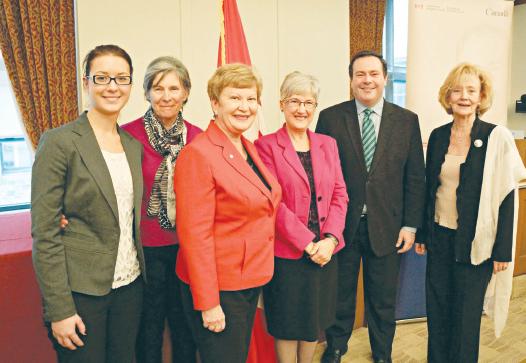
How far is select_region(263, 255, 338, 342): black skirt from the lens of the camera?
1.76 m

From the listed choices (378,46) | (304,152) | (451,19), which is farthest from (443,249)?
(378,46)

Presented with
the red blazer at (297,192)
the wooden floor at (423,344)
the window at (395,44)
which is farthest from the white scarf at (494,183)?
the window at (395,44)

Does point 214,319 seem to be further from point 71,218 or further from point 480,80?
point 480,80

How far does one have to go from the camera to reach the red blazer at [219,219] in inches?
53.8

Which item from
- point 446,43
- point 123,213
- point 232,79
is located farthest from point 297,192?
point 446,43

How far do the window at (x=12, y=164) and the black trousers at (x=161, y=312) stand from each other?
203 centimetres

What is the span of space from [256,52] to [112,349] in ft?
9.68

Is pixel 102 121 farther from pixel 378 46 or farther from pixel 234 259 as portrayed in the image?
pixel 378 46

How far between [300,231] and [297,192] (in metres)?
0.17

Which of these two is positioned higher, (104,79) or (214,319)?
(104,79)

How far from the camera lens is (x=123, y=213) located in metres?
1.39

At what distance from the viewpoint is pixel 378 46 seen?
4.36 meters

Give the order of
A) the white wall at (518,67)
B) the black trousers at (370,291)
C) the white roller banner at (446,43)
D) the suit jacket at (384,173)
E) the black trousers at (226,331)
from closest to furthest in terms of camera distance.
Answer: the black trousers at (226,331)
the suit jacket at (384,173)
the black trousers at (370,291)
the white roller banner at (446,43)
the white wall at (518,67)

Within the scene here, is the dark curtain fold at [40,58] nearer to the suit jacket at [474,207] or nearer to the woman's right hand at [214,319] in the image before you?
the woman's right hand at [214,319]
